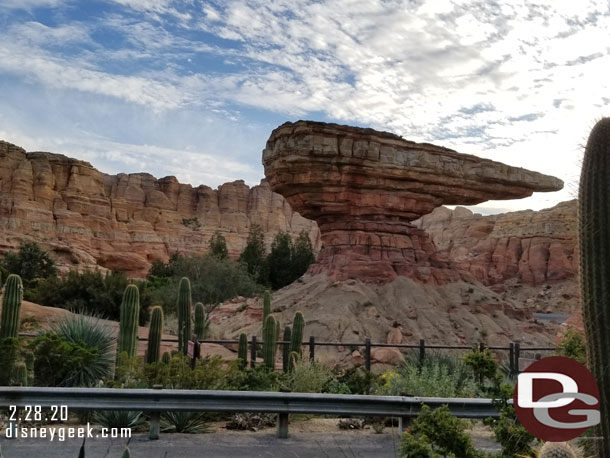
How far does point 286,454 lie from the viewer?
5523 millimetres

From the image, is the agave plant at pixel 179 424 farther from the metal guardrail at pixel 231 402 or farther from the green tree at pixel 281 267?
the green tree at pixel 281 267

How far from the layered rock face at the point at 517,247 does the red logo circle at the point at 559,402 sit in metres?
62.8

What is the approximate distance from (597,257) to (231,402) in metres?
3.84

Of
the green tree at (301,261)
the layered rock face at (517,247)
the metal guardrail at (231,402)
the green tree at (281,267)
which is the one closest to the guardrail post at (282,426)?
the metal guardrail at (231,402)

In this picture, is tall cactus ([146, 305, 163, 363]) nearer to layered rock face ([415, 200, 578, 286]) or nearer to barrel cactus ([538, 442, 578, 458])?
barrel cactus ([538, 442, 578, 458])

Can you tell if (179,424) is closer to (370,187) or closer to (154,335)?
(154,335)

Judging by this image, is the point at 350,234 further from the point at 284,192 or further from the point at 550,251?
the point at 550,251

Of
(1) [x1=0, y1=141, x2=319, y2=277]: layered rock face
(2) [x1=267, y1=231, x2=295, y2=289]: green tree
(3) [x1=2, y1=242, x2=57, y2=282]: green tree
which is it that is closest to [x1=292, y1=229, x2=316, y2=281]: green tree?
(2) [x1=267, y1=231, x2=295, y2=289]: green tree

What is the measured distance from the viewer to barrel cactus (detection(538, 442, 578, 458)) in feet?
9.45

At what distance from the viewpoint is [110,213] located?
72.6m

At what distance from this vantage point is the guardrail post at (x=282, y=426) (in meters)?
6.13

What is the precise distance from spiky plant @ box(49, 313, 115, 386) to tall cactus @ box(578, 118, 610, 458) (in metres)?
6.90

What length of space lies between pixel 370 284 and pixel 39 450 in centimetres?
1948

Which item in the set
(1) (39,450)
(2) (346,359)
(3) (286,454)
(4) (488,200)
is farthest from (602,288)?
(4) (488,200)
